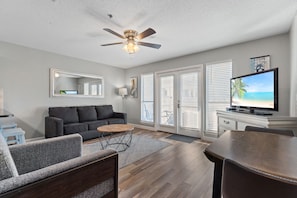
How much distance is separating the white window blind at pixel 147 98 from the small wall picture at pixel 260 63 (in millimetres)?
3040

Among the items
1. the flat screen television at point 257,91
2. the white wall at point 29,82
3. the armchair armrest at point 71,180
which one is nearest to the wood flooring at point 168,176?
Answer: the armchair armrest at point 71,180

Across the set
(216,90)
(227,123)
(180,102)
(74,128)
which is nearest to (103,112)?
(74,128)

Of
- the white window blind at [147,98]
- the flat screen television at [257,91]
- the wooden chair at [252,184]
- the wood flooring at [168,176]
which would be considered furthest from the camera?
the white window blind at [147,98]

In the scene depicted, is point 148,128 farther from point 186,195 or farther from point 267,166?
point 267,166

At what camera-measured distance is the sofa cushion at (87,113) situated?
435 cm

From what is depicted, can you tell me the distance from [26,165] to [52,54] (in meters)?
3.79

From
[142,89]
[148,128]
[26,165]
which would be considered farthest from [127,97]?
[26,165]

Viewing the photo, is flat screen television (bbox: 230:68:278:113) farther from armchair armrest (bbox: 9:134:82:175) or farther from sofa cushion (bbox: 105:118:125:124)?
sofa cushion (bbox: 105:118:125:124)

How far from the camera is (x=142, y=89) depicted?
18.4ft

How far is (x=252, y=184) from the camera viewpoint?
0.69 meters

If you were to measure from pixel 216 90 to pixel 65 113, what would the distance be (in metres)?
4.17

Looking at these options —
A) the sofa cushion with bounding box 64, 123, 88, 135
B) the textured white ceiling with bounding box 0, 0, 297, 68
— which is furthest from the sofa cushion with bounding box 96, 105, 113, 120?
the textured white ceiling with bounding box 0, 0, 297, 68

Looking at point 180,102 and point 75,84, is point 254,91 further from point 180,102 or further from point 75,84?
point 75,84

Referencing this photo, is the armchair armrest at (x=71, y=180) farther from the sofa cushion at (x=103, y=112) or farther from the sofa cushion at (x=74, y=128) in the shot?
the sofa cushion at (x=103, y=112)
